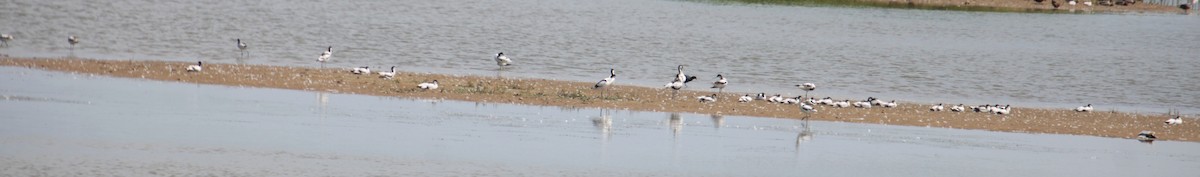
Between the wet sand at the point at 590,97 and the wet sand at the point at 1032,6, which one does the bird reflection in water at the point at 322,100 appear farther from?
the wet sand at the point at 1032,6

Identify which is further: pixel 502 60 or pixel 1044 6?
pixel 1044 6

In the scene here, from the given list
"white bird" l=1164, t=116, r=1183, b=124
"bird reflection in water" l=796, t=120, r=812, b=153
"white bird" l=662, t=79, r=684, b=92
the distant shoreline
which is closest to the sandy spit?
the distant shoreline

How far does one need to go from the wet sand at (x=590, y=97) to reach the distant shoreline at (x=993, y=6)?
41.7 m

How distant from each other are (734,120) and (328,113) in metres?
6.34

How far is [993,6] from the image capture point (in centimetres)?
7650

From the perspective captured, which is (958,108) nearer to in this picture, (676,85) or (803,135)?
(676,85)

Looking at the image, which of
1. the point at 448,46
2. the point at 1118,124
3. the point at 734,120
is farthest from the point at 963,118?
the point at 448,46

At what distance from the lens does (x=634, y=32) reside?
51.5 m

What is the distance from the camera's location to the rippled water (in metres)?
36.2

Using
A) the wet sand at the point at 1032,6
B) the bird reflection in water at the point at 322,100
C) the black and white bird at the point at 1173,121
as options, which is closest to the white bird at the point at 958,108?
the black and white bird at the point at 1173,121

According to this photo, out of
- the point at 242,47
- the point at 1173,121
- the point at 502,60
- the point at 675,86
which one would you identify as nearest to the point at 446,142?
the point at 675,86

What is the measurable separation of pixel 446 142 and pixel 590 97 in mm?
7575

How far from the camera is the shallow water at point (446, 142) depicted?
62.7ft

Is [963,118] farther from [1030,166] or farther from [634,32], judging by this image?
[634,32]
